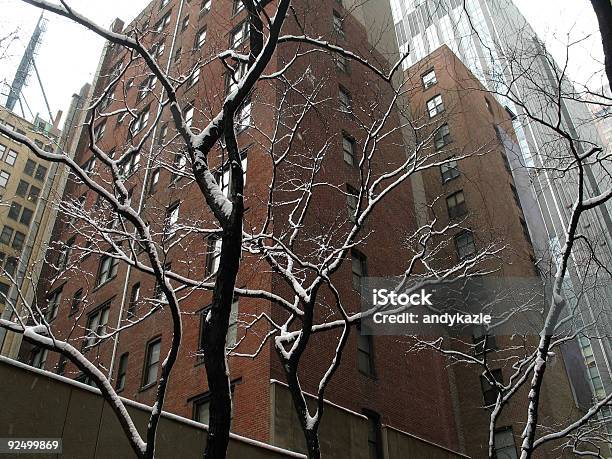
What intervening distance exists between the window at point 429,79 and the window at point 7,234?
132 feet

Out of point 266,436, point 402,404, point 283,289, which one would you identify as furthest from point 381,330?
point 266,436

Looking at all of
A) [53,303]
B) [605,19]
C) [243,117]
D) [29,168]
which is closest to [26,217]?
[29,168]

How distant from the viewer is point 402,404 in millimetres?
22250

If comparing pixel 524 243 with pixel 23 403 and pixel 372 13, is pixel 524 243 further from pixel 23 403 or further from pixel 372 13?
pixel 23 403

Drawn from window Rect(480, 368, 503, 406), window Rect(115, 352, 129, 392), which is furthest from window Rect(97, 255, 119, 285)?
window Rect(480, 368, 503, 406)

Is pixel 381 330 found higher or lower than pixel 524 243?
lower

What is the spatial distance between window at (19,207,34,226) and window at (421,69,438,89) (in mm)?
40262

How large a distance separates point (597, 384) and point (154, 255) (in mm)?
31043

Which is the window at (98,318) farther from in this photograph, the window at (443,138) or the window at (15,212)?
the window at (15,212)

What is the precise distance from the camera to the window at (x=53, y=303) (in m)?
32.7

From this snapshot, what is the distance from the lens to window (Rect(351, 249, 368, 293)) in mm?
23406

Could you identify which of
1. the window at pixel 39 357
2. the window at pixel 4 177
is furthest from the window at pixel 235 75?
the window at pixel 4 177

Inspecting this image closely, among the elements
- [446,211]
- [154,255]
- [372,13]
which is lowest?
[154,255]

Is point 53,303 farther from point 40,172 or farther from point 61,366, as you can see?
point 40,172
